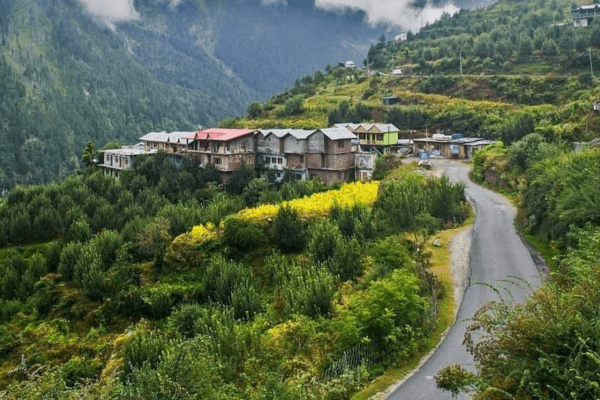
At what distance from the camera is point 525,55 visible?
90438 mm

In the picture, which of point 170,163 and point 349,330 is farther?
point 170,163

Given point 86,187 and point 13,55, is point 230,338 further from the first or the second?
point 13,55

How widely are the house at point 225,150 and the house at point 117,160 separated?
7.63 meters

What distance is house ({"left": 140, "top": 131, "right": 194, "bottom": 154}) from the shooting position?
61469 millimetres

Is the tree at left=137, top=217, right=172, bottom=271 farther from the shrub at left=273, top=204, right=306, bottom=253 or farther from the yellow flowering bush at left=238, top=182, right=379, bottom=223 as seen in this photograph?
the shrub at left=273, top=204, right=306, bottom=253

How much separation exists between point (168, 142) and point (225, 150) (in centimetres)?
1148

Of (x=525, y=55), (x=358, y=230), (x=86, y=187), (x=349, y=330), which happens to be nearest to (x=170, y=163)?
(x=86, y=187)

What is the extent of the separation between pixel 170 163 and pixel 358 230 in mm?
32314

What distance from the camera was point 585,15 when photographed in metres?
102

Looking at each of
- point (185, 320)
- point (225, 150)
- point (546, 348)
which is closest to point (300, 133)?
point (225, 150)

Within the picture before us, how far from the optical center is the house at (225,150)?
54.5m

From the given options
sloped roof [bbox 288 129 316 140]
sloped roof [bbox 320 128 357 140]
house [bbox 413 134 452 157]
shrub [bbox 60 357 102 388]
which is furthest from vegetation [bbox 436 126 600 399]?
house [bbox 413 134 452 157]

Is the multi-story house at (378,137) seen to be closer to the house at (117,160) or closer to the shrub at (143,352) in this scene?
the house at (117,160)

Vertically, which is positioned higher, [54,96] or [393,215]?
[54,96]
